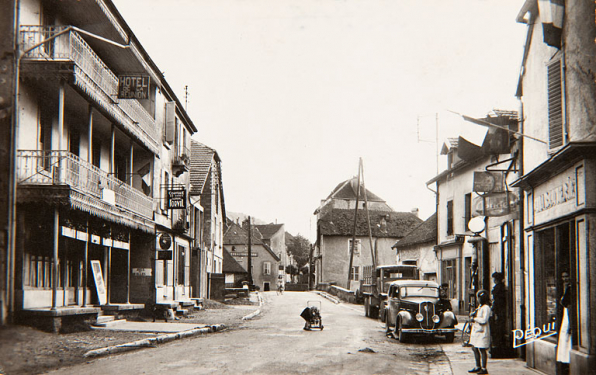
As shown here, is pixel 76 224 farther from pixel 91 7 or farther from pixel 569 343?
pixel 569 343

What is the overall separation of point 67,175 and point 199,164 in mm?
21780

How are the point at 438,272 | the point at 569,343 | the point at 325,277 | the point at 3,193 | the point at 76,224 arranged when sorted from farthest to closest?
the point at 325,277
the point at 438,272
the point at 76,224
the point at 569,343
the point at 3,193

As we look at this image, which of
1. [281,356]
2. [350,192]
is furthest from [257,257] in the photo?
[281,356]

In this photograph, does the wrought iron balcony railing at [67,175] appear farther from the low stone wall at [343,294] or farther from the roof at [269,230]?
the roof at [269,230]

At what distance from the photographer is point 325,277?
62.8m

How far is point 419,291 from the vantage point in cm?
1781

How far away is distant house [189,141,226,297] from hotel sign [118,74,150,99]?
45.7ft

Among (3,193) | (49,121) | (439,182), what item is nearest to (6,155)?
(3,193)

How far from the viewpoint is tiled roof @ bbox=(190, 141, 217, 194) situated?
113 feet

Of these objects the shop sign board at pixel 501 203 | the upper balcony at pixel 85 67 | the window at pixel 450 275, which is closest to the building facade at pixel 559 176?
the shop sign board at pixel 501 203

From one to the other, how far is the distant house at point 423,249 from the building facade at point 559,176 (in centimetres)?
1866

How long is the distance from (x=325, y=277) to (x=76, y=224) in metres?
47.7

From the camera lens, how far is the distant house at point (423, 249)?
31.6 meters

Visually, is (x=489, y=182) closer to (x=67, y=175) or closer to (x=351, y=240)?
(x=67, y=175)
